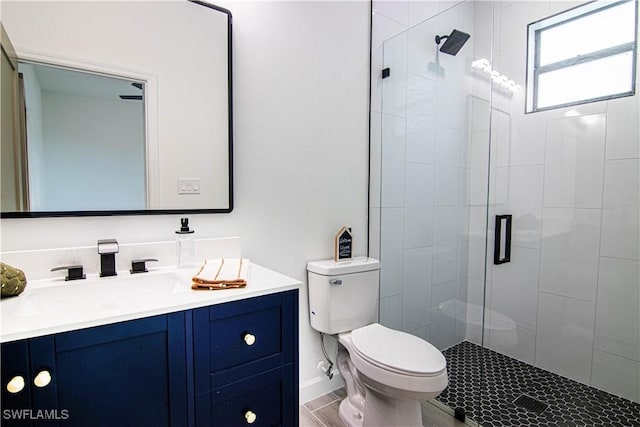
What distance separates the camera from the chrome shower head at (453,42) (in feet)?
7.39

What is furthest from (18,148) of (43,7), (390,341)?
(390,341)

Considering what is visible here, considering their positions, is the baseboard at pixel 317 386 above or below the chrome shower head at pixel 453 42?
below

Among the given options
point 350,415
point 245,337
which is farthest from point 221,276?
point 350,415

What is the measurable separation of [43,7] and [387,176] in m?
1.80

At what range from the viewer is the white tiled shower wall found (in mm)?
1938

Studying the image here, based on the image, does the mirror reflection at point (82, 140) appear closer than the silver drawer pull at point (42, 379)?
No

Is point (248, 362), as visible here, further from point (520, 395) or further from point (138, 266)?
point (520, 395)

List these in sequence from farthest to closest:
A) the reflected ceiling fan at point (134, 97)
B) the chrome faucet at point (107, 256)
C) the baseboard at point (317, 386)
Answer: the baseboard at point (317, 386) → the reflected ceiling fan at point (134, 97) → the chrome faucet at point (107, 256)

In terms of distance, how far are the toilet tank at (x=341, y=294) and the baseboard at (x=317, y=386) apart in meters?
0.35

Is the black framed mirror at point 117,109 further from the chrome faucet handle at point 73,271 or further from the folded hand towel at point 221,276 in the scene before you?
the folded hand towel at point 221,276

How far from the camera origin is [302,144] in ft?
5.95

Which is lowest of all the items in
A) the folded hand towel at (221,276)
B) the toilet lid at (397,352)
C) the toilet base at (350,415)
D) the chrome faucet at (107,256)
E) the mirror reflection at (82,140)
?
the toilet base at (350,415)

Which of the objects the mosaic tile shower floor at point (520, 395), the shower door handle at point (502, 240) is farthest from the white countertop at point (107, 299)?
the shower door handle at point (502, 240)

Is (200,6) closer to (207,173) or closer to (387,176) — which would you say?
(207,173)
